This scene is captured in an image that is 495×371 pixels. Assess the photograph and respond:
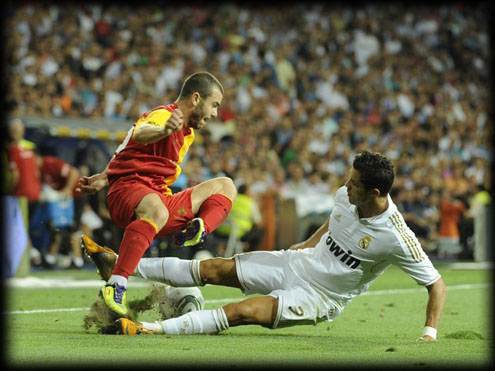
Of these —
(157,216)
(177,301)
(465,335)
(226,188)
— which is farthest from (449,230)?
(157,216)

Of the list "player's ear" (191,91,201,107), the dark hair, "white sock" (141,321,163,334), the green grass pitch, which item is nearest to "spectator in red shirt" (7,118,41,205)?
the green grass pitch

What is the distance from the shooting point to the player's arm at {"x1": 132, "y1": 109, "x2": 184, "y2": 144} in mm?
6406

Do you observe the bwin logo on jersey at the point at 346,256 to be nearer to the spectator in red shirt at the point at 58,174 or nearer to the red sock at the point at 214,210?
the red sock at the point at 214,210

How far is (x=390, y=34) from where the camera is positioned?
1059 inches

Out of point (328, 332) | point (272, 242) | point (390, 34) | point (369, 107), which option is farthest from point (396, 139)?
A: point (328, 332)

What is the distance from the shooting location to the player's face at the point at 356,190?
6.31 meters

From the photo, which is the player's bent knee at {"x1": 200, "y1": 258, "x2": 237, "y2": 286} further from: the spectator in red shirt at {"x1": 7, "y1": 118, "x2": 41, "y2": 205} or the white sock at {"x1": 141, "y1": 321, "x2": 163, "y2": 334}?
the spectator in red shirt at {"x1": 7, "y1": 118, "x2": 41, "y2": 205}

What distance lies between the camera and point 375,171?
625cm

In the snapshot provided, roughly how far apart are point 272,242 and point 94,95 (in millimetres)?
4733

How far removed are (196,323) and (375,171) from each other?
1682 millimetres

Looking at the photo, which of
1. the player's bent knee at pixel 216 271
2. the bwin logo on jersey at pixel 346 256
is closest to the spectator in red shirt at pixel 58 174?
the player's bent knee at pixel 216 271

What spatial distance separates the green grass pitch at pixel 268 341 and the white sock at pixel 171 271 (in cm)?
43

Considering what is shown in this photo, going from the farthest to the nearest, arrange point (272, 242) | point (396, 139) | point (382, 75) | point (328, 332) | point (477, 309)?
point (382, 75) < point (396, 139) < point (272, 242) < point (477, 309) < point (328, 332)

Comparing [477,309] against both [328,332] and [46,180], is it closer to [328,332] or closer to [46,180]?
[328,332]
